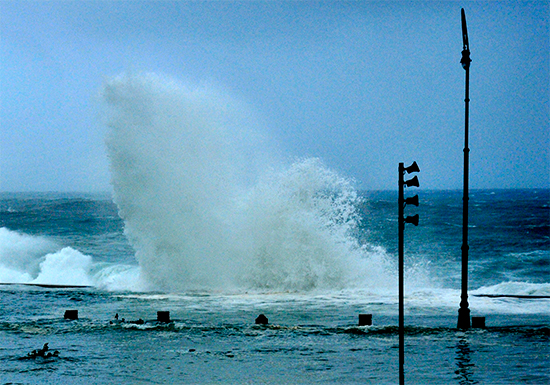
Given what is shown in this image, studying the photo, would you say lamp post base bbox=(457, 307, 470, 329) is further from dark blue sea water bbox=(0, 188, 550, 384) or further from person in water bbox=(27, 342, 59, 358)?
person in water bbox=(27, 342, 59, 358)

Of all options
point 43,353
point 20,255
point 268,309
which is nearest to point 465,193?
point 268,309

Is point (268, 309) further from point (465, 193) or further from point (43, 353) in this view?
point (43, 353)

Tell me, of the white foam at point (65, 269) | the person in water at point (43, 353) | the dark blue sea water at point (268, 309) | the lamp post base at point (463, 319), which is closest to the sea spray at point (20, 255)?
the dark blue sea water at point (268, 309)

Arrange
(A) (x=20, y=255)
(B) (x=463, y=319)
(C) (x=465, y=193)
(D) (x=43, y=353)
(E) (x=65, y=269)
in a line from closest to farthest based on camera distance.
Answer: (D) (x=43, y=353)
(C) (x=465, y=193)
(B) (x=463, y=319)
(E) (x=65, y=269)
(A) (x=20, y=255)

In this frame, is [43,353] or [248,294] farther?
[248,294]

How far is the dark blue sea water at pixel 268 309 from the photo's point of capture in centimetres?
1242

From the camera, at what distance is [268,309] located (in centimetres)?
1994

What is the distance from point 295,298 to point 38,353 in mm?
10661

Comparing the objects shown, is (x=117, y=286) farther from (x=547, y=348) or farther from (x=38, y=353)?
(x=547, y=348)

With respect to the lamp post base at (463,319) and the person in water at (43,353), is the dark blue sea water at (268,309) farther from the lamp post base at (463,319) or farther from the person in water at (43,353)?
the lamp post base at (463,319)

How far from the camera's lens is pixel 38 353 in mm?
13422

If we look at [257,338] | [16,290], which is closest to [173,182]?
[16,290]

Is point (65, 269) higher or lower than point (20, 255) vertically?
lower

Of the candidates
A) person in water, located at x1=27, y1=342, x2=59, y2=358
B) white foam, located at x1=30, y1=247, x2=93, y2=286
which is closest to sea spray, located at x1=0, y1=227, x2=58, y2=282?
white foam, located at x1=30, y1=247, x2=93, y2=286
